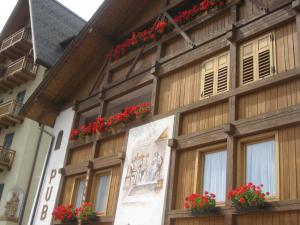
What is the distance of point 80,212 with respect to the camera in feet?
42.1

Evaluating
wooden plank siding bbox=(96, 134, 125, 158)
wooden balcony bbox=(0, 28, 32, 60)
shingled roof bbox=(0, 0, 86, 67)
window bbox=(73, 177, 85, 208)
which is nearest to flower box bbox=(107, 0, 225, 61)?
wooden plank siding bbox=(96, 134, 125, 158)

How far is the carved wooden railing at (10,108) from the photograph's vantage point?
71.8 ft

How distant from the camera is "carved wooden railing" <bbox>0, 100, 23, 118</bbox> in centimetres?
2189

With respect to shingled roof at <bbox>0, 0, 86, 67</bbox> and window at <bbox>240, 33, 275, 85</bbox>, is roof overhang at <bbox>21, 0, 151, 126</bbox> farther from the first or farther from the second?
window at <bbox>240, 33, 275, 85</bbox>

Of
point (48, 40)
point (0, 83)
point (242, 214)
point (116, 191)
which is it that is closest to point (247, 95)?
point (242, 214)

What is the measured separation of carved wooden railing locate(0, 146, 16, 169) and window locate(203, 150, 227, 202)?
13.3m

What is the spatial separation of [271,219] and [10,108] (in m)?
17.0

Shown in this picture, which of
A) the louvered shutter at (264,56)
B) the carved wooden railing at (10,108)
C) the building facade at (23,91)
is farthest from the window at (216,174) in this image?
the carved wooden railing at (10,108)

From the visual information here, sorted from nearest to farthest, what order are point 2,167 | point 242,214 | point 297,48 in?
point 242,214, point 297,48, point 2,167

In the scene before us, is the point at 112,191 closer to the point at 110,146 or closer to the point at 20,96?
the point at 110,146

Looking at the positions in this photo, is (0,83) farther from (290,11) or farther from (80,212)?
(290,11)

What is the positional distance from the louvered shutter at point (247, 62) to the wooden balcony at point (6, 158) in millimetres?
14226

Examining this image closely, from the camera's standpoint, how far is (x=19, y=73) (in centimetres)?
2306

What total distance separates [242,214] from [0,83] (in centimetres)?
2002
